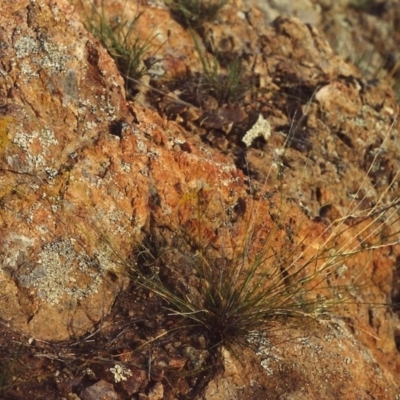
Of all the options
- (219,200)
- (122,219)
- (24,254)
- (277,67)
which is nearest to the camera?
(24,254)

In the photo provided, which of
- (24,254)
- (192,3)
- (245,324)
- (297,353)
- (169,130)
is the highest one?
(192,3)

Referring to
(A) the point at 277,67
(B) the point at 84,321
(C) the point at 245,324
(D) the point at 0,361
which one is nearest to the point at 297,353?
(C) the point at 245,324

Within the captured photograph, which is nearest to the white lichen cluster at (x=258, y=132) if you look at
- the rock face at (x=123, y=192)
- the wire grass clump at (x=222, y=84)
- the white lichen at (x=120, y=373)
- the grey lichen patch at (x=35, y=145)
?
the rock face at (x=123, y=192)

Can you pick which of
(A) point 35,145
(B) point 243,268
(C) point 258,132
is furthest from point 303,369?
(A) point 35,145

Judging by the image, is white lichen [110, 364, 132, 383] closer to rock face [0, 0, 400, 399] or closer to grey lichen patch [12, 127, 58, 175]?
rock face [0, 0, 400, 399]

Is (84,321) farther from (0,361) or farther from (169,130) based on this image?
(169,130)

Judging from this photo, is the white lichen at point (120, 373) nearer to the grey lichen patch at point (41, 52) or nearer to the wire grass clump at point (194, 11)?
the grey lichen patch at point (41, 52)

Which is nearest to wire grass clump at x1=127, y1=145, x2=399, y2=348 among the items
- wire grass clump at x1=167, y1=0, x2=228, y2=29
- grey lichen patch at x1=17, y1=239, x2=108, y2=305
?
grey lichen patch at x1=17, y1=239, x2=108, y2=305
